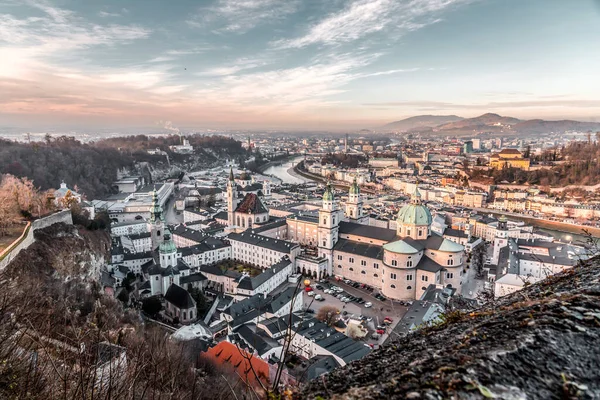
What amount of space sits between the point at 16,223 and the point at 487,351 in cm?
1528

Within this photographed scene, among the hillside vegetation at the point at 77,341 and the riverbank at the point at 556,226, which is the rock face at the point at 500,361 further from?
the riverbank at the point at 556,226

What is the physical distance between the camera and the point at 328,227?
19.5 metres

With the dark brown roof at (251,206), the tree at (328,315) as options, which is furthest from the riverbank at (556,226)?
the tree at (328,315)

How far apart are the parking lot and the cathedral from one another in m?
0.76

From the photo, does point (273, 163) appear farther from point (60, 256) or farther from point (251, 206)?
point (60, 256)

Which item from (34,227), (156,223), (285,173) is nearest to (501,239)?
(156,223)

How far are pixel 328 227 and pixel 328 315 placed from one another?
21.7 ft

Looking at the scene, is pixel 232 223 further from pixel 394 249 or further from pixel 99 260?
pixel 394 249

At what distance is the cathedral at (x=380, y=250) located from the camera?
53.1 feet

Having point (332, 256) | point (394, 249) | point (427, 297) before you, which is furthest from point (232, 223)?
point (427, 297)

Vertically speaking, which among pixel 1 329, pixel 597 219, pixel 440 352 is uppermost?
pixel 440 352

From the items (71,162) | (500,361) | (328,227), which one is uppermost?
(500,361)

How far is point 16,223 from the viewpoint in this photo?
12.7 meters

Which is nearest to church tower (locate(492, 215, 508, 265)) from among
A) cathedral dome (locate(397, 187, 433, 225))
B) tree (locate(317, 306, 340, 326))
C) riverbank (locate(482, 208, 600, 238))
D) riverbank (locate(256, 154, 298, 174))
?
cathedral dome (locate(397, 187, 433, 225))
